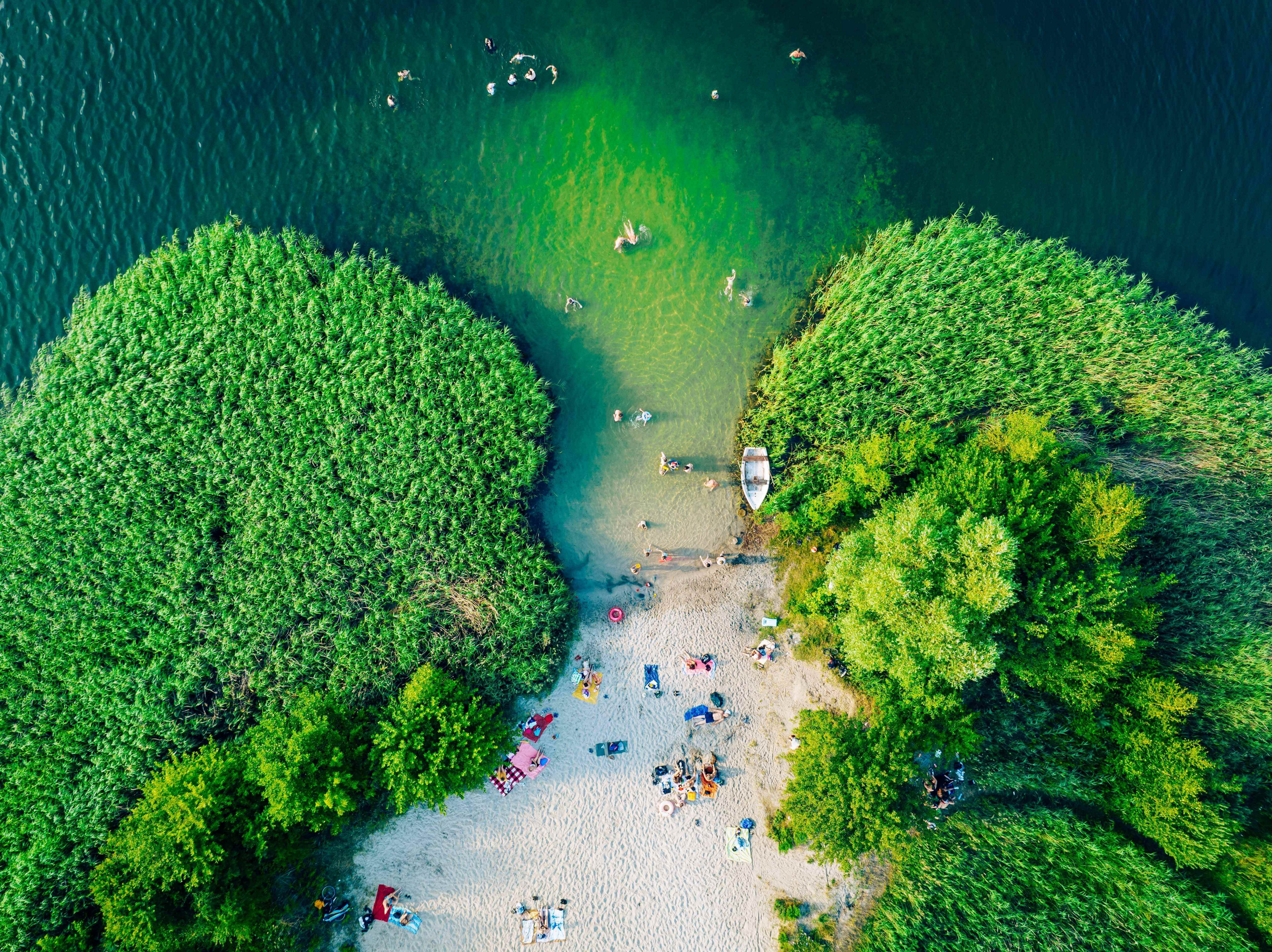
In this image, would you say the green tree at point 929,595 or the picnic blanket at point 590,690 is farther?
the picnic blanket at point 590,690

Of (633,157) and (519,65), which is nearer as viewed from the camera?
(519,65)

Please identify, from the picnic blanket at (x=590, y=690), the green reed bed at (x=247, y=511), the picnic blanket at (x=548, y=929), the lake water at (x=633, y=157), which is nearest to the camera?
the green reed bed at (x=247, y=511)

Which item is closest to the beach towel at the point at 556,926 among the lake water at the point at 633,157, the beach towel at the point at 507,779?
the beach towel at the point at 507,779

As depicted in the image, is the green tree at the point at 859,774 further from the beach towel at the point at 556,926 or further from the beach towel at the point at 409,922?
the beach towel at the point at 409,922

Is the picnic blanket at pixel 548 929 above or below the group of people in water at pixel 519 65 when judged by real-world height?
below

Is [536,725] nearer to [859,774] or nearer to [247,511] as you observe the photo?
[859,774]

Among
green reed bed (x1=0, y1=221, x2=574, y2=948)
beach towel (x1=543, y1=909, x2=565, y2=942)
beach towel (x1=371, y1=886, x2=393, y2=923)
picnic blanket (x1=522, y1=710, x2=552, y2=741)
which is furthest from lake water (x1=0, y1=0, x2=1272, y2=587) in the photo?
beach towel (x1=371, y1=886, x2=393, y2=923)

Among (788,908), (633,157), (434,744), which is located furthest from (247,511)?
(788,908)

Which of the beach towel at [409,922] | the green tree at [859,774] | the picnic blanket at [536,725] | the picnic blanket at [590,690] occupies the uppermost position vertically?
the picnic blanket at [590,690]
